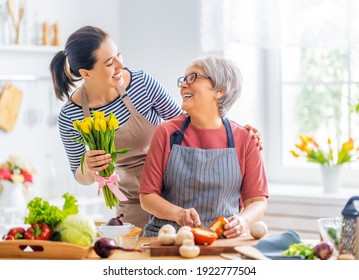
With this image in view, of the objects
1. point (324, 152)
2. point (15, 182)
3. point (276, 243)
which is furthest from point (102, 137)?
point (324, 152)

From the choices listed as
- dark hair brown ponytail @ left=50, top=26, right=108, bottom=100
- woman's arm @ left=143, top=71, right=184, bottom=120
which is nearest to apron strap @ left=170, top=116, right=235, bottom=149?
woman's arm @ left=143, top=71, right=184, bottom=120

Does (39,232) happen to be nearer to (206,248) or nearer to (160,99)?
(206,248)

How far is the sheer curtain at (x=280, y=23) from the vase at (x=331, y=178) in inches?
25.9

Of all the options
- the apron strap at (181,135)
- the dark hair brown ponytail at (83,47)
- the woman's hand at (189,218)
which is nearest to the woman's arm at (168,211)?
the woman's hand at (189,218)

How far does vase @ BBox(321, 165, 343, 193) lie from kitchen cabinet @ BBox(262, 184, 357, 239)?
1.6 inches

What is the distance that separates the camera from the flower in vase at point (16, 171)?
4.10 meters

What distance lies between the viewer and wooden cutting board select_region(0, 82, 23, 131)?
14.0ft

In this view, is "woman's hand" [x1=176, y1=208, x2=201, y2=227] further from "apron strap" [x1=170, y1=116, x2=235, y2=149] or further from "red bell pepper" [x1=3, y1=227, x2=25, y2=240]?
"red bell pepper" [x1=3, y1=227, x2=25, y2=240]

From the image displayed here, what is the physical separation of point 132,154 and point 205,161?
51 cm

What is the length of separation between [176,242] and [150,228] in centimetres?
50

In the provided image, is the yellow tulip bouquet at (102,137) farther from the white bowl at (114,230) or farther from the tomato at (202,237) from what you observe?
the tomato at (202,237)

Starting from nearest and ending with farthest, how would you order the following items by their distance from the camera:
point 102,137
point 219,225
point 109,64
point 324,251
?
point 324,251, point 219,225, point 102,137, point 109,64

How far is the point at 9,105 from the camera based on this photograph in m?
Result: 4.30
